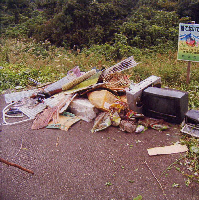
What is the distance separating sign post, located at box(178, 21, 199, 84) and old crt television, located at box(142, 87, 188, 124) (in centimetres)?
134

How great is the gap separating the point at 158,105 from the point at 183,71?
2.49 m

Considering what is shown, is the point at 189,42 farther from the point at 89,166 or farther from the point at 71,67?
the point at 71,67

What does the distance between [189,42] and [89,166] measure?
3.69 meters

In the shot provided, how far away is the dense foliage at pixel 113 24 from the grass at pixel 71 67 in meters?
1.58

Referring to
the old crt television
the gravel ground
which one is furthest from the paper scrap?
the old crt television

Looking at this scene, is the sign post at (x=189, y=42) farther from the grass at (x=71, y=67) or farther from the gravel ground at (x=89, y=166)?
the gravel ground at (x=89, y=166)

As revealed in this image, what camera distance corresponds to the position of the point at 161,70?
6645 mm

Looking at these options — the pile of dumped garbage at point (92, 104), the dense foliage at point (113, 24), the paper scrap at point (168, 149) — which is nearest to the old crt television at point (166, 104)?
the pile of dumped garbage at point (92, 104)

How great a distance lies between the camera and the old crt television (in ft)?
14.0

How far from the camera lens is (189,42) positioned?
17.1 ft

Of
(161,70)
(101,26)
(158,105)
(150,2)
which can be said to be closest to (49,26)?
(101,26)

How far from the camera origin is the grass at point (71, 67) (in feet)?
18.8

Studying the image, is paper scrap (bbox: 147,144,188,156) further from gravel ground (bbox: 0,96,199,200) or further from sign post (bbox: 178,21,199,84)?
sign post (bbox: 178,21,199,84)

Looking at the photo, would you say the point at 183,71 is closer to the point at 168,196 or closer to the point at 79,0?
the point at 168,196
